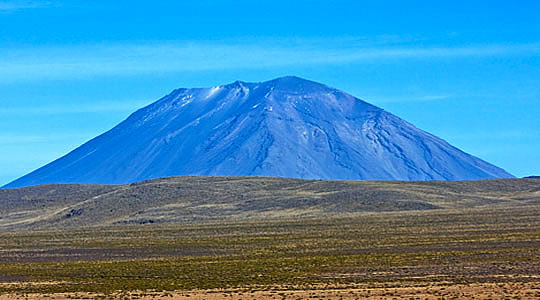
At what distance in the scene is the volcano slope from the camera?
43188 mm

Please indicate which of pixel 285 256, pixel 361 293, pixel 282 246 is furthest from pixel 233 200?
pixel 361 293

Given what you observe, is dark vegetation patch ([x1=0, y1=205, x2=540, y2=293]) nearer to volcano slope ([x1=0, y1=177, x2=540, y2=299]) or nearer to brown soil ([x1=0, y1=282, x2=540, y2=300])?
volcano slope ([x1=0, y1=177, x2=540, y2=299])

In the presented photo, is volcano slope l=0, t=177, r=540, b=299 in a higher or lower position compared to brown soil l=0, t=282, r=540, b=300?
higher

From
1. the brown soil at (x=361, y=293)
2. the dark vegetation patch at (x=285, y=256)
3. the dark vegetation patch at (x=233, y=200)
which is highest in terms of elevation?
the dark vegetation patch at (x=233, y=200)

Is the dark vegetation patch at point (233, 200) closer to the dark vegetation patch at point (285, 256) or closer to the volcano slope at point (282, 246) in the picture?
the volcano slope at point (282, 246)

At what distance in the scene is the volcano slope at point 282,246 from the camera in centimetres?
4319

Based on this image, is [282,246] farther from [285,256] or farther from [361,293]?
[361,293]

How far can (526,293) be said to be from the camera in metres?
38.4

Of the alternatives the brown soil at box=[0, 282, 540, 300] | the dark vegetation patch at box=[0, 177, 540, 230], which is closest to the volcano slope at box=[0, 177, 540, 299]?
the brown soil at box=[0, 282, 540, 300]

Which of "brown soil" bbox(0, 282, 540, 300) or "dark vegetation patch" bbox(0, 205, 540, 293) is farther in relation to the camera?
"dark vegetation patch" bbox(0, 205, 540, 293)

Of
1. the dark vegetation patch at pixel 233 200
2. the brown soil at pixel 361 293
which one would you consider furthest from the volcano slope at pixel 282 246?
the dark vegetation patch at pixel 233 200

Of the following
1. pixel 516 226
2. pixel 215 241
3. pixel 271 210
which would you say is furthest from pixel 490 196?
pixel 215 241

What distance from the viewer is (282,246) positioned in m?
68.4

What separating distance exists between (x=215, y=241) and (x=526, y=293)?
40.9 metres
